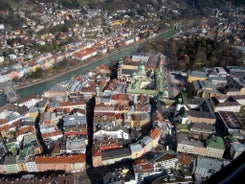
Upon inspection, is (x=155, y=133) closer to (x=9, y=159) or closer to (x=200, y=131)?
(x=200, y=131)

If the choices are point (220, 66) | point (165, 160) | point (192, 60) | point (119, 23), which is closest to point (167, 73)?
point (192, 60)

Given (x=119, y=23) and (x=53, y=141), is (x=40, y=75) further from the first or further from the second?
(x=119, y=23)

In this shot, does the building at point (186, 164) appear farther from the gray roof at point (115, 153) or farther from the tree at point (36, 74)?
the tree at point (36, 74)

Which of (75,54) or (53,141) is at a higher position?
(75,54)

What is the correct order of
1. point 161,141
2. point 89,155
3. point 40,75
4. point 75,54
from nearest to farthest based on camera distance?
1. point 89,155
2. point 161,141
3. point 40,75
4. point 75,54

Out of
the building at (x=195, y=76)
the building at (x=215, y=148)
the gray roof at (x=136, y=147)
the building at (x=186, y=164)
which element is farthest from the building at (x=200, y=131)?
the building at (x=195, y=76)

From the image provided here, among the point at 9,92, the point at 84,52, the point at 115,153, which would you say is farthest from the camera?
the point at 84,52

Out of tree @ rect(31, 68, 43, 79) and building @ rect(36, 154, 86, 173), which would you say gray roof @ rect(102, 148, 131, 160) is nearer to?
building @ rect(36, 154, 86, 173)

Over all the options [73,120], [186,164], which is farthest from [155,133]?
[73,120]
